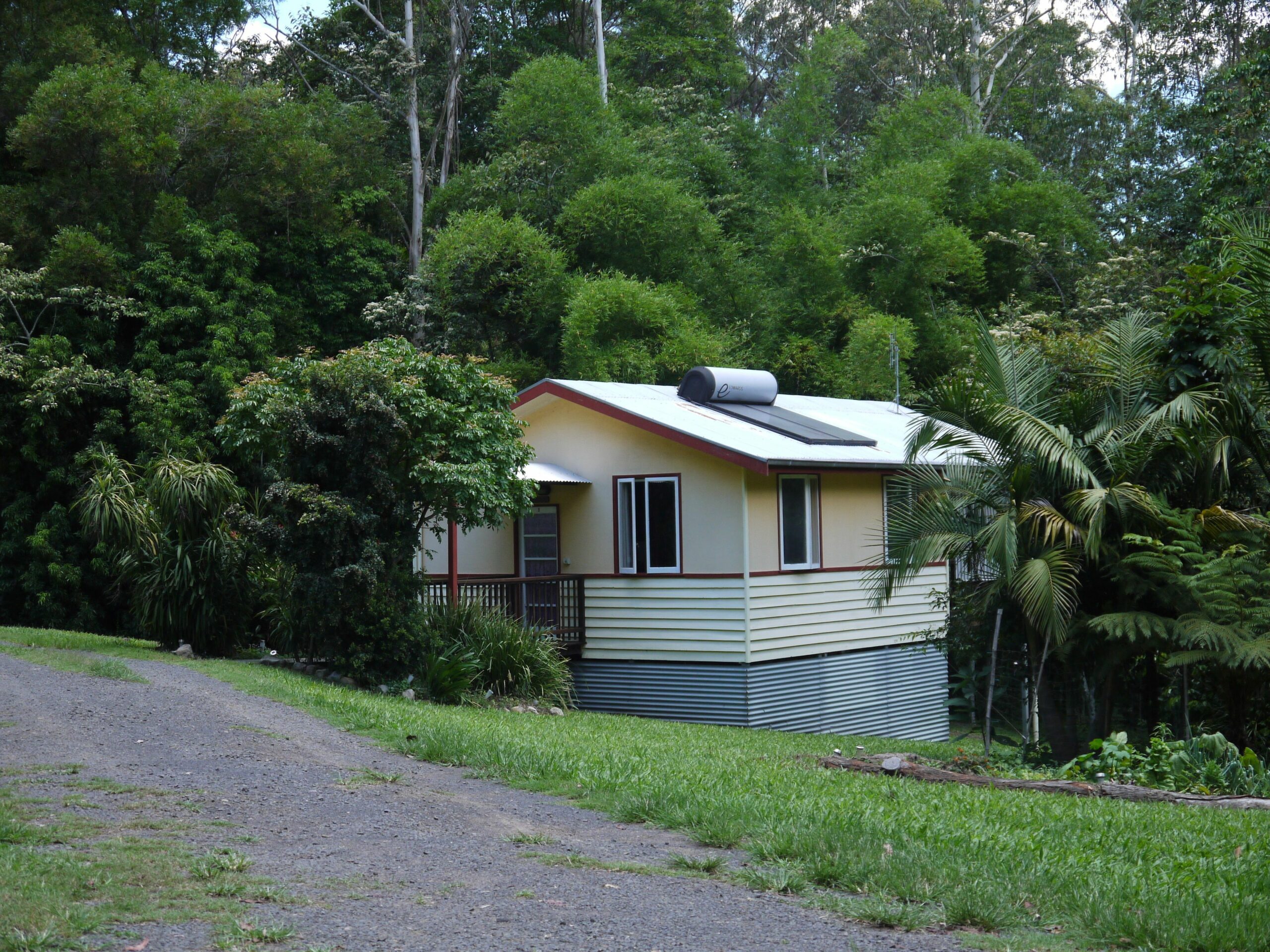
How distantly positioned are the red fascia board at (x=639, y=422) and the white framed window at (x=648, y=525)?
745 mm

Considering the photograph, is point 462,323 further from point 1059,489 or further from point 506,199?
point 1059,489

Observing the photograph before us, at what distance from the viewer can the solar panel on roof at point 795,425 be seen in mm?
18172

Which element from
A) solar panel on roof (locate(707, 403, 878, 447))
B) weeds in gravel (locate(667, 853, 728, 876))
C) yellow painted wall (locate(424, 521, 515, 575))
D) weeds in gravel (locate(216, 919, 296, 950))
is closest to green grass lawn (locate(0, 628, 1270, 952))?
weeds in gravel (locate(667, 853, 728, 876))

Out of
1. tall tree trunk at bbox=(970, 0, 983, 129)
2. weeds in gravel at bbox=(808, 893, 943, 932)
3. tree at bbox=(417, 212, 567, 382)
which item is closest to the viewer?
weeds in gravel at bbox=(808, 893, 943, 932)

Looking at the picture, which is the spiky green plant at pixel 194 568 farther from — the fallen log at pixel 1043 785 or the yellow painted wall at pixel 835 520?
the fallen log at pixel 1043 785

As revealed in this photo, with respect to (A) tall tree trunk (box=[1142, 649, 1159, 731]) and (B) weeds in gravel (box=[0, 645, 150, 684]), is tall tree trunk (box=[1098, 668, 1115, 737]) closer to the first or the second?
(A) tall tree trunk (box=[1142, 649, 1159, 731])

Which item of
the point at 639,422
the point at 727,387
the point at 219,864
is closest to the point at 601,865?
the point at 219,864

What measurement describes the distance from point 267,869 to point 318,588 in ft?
28.5

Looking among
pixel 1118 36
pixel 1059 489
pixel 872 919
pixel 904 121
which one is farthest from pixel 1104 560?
pixel 1118 36

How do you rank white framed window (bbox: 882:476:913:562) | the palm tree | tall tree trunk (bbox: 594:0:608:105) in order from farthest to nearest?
tall tree trunk (bbox: 594:0:608:105) < white framed window (bbox: 882:476:913:562) < the palm tree

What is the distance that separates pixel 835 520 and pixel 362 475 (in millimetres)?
7158

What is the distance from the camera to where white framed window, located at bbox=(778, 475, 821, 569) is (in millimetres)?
17484

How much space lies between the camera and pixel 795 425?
18.9 metres

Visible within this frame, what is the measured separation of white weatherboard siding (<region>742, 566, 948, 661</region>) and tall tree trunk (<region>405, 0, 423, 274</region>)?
2023 cm
